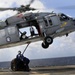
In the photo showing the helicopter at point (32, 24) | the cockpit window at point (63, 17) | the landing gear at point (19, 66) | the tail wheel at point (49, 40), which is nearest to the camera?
the landing gear at point (19, 66)

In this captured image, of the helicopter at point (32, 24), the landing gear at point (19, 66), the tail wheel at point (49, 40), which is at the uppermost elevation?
the helicopter at point (32, 24)

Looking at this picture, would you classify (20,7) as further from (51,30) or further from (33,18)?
(51,30)

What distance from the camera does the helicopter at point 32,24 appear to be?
29.2 m

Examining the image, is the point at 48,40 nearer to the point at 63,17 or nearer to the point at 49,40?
the point at 49,40

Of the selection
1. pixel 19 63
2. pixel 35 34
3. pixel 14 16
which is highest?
pixel 14 16

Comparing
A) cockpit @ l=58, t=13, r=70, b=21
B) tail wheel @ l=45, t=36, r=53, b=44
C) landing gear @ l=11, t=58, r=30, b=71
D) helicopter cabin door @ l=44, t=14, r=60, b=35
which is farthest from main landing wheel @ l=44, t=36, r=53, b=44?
landing gear @ l=11, t=58, r=30, b=71

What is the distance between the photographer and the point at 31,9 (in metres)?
29.7

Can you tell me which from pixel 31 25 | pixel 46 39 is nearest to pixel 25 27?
pixel 31 25

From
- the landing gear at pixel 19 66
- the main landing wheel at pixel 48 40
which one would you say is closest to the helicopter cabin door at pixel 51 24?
the main landing wheel at pixel 48 40

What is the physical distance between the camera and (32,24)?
30.0 metres

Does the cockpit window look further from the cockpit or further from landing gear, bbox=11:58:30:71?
landing gear, bbox=11:58:30:71

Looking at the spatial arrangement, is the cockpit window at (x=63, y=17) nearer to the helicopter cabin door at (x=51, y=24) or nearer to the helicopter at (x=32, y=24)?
the helicopter at (x=32, y=24)

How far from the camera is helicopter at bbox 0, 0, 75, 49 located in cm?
2920

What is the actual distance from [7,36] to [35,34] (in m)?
2.92
